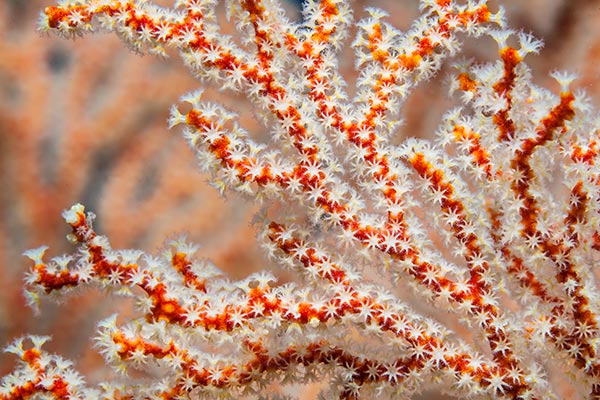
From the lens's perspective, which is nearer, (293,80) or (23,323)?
(293,80)

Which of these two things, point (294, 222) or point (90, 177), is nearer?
point (294, 222)

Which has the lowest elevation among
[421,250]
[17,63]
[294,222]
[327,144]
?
[421,250]

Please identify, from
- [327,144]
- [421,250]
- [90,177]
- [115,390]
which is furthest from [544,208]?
[90,177]

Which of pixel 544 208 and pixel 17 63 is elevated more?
pixel 17 63

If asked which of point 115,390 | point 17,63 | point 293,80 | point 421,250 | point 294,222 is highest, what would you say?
point 17,63

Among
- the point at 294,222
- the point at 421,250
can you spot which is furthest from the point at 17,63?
the point at 421,250

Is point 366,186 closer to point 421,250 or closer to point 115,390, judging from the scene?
point 421,250

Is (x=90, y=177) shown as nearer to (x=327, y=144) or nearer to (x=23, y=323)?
(x=23, y=323)
